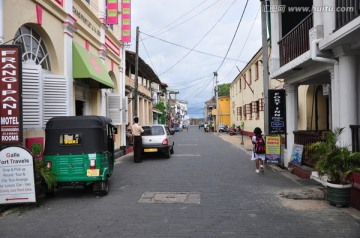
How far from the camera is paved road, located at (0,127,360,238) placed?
5.45 meters

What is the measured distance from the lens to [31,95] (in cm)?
898

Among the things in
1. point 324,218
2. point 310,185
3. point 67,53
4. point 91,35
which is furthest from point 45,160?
point 91,35

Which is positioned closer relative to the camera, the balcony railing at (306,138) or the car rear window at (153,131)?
the balcony railing at (306,138)

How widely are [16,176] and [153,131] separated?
32.2 feet

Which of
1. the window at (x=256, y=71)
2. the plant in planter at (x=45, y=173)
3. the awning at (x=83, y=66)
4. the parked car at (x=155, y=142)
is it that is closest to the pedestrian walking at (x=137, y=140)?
the parked car at (x=155, y=142)

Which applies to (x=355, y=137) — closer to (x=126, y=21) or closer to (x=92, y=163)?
(x=92, y=163)

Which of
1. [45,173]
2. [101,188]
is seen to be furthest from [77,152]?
[101,188]

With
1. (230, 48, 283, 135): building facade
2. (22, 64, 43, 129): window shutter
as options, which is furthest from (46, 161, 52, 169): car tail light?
(230, 48, 283, 135): building facade

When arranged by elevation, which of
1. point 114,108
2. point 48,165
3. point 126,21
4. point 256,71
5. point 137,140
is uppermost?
point 126,21

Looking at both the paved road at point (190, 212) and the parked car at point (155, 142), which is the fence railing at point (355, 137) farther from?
the parked car at point (155, 142)

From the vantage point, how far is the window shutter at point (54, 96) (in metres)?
10.2

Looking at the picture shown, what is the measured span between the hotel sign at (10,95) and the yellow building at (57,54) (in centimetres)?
98

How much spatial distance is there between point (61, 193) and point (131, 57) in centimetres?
1744

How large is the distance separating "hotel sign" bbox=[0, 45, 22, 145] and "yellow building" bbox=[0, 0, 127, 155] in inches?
38.5
